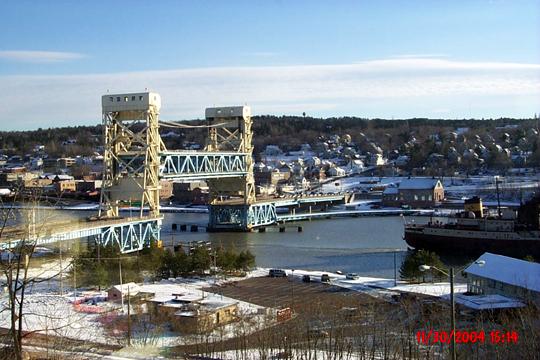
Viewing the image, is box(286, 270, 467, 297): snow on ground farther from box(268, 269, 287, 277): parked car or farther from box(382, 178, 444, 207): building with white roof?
box(382, 178, 444, 207): building with white roof

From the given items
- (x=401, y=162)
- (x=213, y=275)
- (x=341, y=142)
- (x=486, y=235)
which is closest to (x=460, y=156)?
(x=401, y=162)

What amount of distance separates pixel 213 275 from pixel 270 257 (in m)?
5.16

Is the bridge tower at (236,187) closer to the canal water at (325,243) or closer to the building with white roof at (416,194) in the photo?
the canal water at (325,243)

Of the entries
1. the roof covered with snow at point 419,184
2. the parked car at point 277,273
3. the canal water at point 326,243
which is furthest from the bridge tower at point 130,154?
the roof covered with snow at point 419,184

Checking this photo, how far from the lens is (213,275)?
16672mm

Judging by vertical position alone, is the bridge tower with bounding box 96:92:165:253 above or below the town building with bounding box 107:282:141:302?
above

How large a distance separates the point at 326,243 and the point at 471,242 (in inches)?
185

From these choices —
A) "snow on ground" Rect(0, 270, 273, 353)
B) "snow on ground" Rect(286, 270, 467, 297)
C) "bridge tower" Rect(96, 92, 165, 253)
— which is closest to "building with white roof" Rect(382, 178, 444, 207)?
"bridge tower" Rect(96, 92, 165, 253)

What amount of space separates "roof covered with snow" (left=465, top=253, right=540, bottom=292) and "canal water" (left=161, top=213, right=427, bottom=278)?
3412mm

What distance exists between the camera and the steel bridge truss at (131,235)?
20.6 metres

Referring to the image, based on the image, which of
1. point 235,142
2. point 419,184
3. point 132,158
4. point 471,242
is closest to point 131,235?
point 132,158

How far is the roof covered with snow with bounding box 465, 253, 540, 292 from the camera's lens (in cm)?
1266

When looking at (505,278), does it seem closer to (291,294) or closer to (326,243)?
(291,294)
